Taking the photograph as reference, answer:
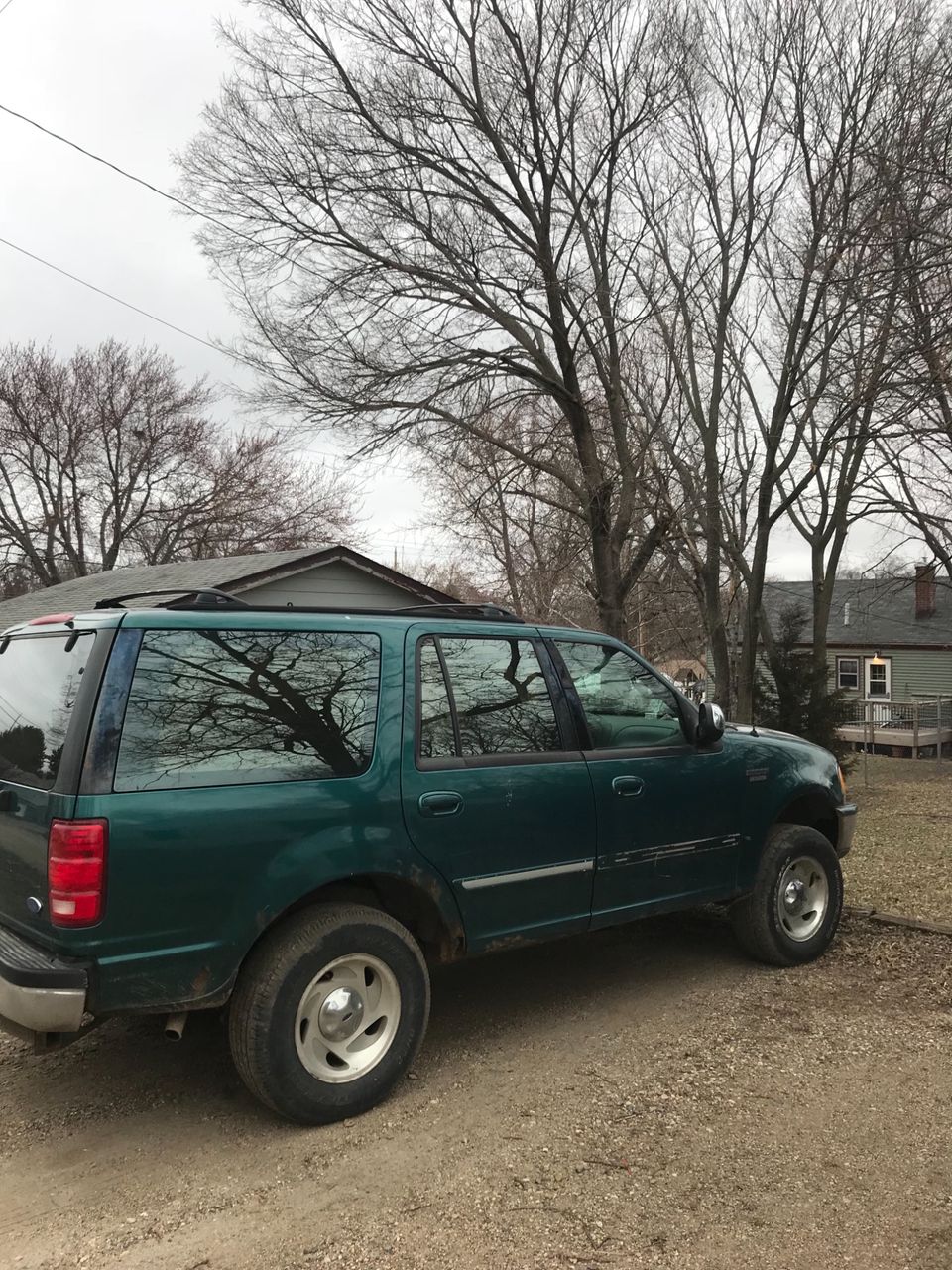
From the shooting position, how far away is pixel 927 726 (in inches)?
1069

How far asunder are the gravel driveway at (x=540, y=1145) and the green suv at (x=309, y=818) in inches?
15.1

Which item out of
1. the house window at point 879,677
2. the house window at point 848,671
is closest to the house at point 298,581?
the house window at point 879,677

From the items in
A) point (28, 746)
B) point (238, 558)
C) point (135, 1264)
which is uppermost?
point (238, 558)

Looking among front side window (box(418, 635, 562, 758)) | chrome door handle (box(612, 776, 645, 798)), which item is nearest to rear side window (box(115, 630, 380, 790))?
front side window (box(418, 635, 562, 758))


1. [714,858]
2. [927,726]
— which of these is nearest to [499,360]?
[714,858]

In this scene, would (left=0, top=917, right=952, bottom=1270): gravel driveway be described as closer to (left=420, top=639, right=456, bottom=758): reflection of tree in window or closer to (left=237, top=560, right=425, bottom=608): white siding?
(left=420, top=639, right=456, bottom=758): reflection of tree in window

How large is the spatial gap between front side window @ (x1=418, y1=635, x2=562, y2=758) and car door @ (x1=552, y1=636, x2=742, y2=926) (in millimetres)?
210

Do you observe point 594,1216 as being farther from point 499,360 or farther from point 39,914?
point 499,360

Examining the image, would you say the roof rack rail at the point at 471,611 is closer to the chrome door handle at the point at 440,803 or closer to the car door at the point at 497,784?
the car door at the point at 497,784

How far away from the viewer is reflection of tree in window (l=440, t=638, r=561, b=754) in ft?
13.0

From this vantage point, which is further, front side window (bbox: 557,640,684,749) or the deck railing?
the deck railing

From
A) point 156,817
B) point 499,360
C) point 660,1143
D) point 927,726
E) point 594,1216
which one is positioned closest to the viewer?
point 594,1216

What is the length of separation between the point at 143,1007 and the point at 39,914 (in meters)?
0.45

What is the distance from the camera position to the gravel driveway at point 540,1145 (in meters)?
2.74
